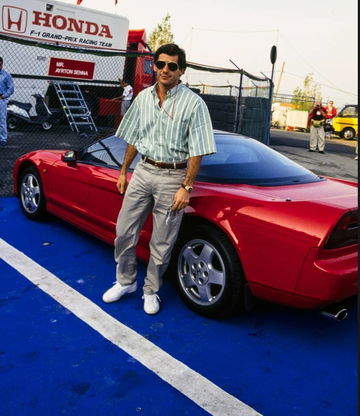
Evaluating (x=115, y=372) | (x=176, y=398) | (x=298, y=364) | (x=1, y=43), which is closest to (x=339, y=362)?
(x=298, y=364)

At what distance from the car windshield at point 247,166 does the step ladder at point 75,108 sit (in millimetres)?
9724

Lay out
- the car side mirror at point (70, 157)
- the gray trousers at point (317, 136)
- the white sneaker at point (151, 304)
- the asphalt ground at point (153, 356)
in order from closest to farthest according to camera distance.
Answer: the asphalt ground at point (153, 356)
the white sneaker at point (151, 304)
the car side mirror at point (70, 157)
the gray trousers at point (317, 136)

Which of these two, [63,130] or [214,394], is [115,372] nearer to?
[214,394]

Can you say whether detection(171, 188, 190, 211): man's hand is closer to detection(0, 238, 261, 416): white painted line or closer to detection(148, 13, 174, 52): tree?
detection(0, 238, 261, 416): white painted line

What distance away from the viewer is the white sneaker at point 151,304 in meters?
3.17

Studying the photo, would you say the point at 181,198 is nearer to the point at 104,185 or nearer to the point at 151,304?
the point at 151,304

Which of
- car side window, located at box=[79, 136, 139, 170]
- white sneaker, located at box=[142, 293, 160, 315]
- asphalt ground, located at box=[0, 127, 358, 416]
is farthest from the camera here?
car side window, located at box=[79, 136, 139, 170]

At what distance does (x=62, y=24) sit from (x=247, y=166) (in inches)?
442

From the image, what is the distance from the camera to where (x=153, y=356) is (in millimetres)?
2674

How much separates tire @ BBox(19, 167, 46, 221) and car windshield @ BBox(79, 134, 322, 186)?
112 cm

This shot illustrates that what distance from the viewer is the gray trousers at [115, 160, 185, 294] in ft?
9.73

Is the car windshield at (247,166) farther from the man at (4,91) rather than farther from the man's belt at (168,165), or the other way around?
the man at (4,91)

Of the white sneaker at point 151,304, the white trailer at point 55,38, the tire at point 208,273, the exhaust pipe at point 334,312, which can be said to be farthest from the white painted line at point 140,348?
the white trailer at point 55,38

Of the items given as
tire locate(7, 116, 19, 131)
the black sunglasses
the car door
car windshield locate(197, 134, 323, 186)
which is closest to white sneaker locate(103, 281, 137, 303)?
the car door
